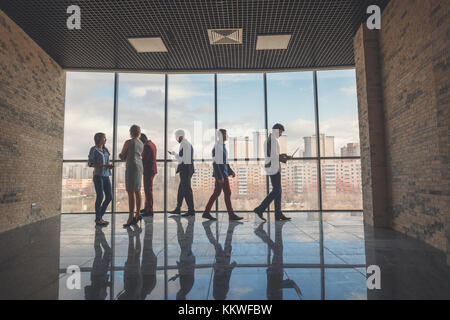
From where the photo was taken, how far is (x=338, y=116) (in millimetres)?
6477

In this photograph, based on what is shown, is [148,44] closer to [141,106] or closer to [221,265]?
[141,106]

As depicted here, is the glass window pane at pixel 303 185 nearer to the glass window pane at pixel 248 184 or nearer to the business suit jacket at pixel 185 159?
the glass window pane at pixel 248 184

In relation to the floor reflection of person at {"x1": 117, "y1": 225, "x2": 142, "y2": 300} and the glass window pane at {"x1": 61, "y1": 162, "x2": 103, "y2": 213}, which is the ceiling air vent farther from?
the glass window pane at {"x1": 61, "y1": 162, "x2": 103, "y2": 213}

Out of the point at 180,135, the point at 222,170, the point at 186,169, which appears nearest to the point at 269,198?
the point at 222,170

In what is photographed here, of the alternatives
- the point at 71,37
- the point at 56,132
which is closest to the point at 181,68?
the point at 71,37

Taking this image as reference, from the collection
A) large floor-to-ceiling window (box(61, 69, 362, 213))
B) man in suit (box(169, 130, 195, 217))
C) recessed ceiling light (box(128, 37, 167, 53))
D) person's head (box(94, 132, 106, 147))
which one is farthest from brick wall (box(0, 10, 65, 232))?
man in suit (box(169, 130, 195, 217))

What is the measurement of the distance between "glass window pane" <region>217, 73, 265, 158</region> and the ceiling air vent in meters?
1.56

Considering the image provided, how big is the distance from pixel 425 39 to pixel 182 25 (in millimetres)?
3722

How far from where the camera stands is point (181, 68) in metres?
6.50

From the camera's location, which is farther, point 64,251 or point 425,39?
point 425,39

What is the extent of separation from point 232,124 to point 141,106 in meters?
2.42

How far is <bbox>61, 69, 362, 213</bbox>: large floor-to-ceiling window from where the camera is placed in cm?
636
